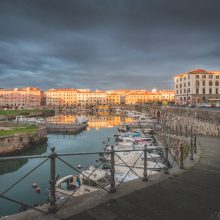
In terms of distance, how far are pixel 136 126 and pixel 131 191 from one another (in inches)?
2143

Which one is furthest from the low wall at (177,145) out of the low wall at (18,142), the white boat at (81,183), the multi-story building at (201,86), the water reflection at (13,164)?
the multi-story building at (201,86)

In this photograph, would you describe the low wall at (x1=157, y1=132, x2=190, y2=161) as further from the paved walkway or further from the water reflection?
the water reflection

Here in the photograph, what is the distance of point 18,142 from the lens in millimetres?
32938

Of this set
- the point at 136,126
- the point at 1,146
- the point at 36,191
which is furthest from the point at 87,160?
the point at 136,126

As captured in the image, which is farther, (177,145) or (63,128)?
(63,128)

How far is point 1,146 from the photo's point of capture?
97.3 feet

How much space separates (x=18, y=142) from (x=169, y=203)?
31.4 meters

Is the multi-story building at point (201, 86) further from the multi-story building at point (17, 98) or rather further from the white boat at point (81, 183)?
the multi-story building at point (17, 98)

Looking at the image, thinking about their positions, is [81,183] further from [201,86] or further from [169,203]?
[201,86]

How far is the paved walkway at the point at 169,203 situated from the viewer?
4762mm

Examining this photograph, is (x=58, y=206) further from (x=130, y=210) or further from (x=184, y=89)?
(x=184, y=89)

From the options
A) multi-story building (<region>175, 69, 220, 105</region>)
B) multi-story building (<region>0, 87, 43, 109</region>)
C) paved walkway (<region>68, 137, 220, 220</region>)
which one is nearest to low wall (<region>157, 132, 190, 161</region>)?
paved walkway (<region>68, 137, 220, 220</region>)

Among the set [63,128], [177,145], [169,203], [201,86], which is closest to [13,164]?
[177,145]

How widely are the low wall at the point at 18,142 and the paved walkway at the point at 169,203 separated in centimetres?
2793
